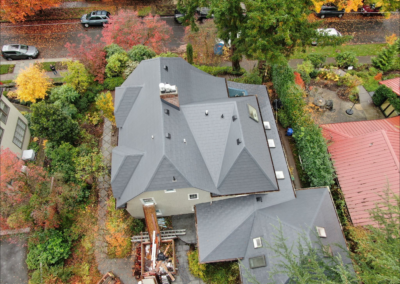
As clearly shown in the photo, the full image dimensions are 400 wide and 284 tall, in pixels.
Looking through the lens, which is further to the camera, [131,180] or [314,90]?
[314,90]

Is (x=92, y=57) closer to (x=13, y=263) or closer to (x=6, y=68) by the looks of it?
(x=6, y=68)

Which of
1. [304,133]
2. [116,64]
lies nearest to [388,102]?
[304,133]

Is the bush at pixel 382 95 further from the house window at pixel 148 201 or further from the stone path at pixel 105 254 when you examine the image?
the stone path at pixel 105 254

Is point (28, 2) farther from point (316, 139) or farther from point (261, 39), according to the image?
point (316, 139)

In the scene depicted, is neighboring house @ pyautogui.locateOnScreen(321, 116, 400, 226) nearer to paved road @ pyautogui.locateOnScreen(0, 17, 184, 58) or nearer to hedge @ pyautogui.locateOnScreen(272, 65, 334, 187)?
hedge @ pyautogui.locateOnScreen(272, 65, 334, 187)

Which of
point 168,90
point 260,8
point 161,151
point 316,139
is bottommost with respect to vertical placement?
point 161,151

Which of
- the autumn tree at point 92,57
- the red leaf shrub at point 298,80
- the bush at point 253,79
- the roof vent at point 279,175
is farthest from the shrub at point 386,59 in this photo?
the autumn tree at point 92,57

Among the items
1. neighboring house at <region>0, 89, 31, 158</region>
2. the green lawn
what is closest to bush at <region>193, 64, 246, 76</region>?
the green lawn

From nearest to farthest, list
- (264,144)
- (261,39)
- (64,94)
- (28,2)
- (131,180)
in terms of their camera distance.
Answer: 1. (131,180)
2. (264,144)
3. (261,39)
4. (64,94)
5. (28,2)

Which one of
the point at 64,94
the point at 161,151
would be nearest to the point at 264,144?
the point at 161,151
